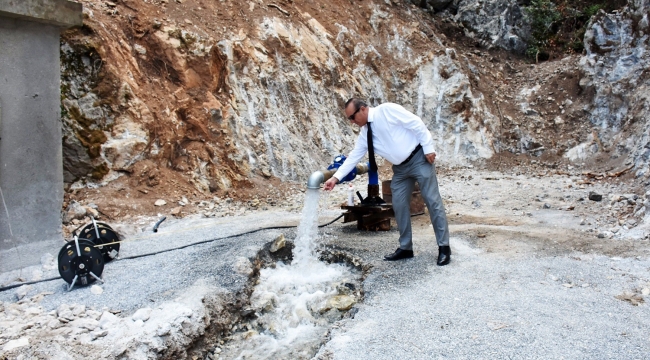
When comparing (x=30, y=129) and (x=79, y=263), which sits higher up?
(x=30, y=129)

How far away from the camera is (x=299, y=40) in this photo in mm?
12953

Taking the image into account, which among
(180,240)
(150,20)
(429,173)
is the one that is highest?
(150,20)

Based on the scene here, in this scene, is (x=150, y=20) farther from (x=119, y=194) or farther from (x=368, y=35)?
(x=368, y=35)

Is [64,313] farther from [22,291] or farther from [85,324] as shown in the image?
[22,291]

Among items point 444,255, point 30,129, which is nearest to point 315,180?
point 444,255

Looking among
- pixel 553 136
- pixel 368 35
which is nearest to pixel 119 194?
pixel 368 35

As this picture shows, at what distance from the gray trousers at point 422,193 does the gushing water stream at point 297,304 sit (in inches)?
33.5

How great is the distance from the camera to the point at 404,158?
16.7 feet

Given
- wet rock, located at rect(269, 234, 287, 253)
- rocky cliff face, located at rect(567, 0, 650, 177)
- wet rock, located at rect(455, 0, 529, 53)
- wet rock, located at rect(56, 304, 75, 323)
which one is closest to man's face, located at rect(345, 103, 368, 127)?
wet rock, located at rect(269, 234, 287, 253)

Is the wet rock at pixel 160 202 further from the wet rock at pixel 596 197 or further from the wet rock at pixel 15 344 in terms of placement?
the wet rock at pixel 596 197

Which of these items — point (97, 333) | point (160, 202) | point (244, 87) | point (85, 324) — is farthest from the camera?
point (244, 87)

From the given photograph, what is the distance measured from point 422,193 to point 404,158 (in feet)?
1.44

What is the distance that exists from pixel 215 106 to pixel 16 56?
5282 mm

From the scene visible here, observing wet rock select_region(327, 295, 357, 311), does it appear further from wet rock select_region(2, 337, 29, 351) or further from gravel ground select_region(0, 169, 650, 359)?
wet rock select_region(2, 337, 29, 351)
